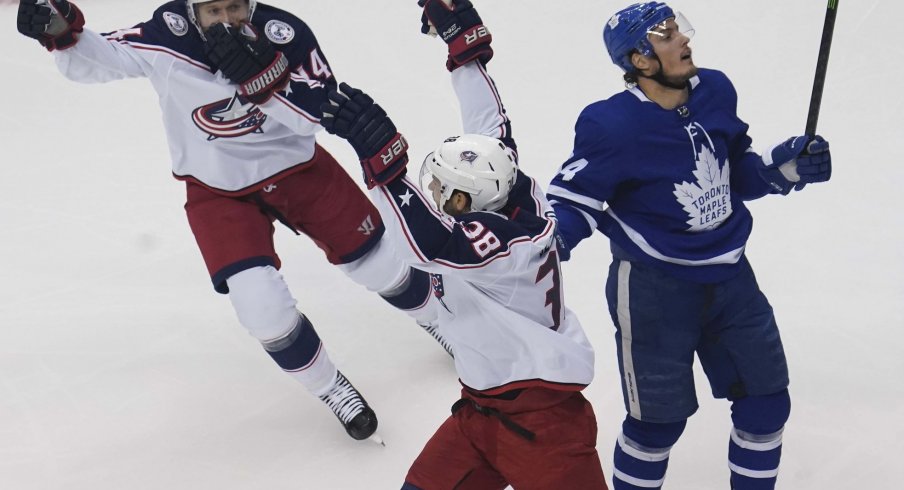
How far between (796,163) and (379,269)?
4.70 ft

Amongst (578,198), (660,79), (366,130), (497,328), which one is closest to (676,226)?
(578,198)

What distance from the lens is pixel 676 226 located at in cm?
268

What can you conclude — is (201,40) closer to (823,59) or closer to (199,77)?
(199,77)

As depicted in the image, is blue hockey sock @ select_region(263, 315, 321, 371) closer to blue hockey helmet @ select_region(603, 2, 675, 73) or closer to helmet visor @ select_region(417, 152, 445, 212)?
helmet visor @ select_region(417, 152, 445, 212)

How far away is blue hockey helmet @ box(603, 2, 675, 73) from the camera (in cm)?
262

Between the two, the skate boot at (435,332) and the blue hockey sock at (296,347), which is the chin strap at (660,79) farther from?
the skate boot at (435,332)

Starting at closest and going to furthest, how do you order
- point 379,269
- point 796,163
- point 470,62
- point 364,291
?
point 796,163, point 470,62, point 379,269, point 364,291

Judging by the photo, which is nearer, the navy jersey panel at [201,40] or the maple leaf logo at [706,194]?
the maple leaf logo at [706,194]

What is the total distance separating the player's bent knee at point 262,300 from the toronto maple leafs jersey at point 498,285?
0.93 meters

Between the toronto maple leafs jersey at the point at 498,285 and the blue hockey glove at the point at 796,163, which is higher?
the blue hockey glove at the point at 796,163

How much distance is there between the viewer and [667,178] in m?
2.63

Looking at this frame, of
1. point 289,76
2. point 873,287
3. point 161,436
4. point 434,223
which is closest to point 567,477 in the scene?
point 434,223

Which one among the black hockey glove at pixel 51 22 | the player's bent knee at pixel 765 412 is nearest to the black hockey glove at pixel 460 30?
the black hockey glove at pixel 51 22

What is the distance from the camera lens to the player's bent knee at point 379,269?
3609 millimetres
